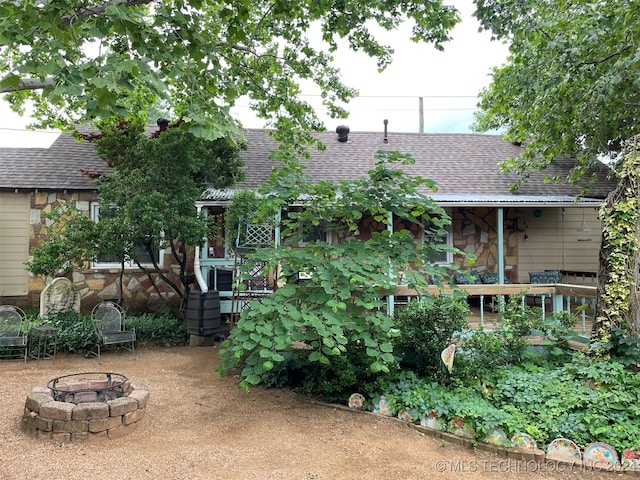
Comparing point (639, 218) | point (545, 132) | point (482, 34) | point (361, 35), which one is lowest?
point (639, 218)

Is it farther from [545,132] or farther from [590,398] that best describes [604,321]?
[545,132]

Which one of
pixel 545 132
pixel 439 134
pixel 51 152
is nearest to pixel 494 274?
pixel 545 132

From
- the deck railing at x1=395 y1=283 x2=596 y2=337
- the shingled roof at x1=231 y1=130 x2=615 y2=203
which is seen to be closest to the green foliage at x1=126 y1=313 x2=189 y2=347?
the shingled roof at x1=231 y1=130 x2=615 y2=203

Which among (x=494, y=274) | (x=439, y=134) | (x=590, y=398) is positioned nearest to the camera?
(x=590, y=398)

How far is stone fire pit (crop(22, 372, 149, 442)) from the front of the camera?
370 centimetres

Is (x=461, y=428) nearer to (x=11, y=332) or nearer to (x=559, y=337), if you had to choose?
(x=559, y=337)

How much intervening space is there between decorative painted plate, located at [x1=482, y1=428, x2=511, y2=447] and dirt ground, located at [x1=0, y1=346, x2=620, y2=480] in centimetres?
12

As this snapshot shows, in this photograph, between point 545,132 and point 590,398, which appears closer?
point 590,398

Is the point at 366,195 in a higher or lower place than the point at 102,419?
higher

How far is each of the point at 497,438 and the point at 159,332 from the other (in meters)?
6.02

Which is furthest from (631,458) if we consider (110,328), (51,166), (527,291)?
(51,166)

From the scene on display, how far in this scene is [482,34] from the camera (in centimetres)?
624

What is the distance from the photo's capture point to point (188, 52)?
3943mm

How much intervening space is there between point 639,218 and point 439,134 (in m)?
9.11
